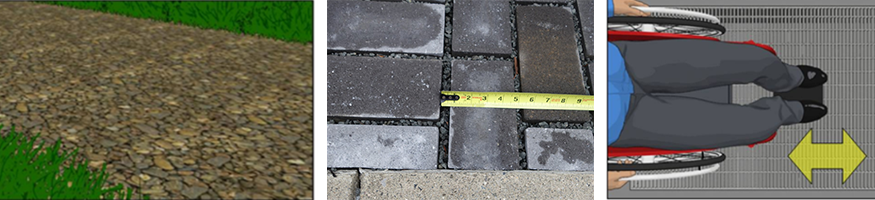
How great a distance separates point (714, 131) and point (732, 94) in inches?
6.6

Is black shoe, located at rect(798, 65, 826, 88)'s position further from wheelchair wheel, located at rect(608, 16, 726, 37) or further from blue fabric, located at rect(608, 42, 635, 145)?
blue fabric, located at rect(608, 42, 635, 145)

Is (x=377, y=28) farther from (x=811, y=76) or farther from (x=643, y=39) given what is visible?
(x=811, y=76)

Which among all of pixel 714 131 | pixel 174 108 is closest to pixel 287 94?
pixel 174 108

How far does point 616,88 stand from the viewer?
156 centimetres

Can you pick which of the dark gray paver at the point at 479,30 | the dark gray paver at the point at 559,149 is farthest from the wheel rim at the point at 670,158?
the dark gray paver at the point at 479,30

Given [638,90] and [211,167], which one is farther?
[211,167]

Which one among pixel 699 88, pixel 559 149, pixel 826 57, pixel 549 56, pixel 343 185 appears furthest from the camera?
pixel 549 56

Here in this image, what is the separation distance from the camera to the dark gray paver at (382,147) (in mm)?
2334

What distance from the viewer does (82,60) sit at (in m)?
3.72

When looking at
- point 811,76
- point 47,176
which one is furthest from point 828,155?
point 47,176

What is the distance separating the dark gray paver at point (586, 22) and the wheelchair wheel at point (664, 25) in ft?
3.23

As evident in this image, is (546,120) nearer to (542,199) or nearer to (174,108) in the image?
(542,199)

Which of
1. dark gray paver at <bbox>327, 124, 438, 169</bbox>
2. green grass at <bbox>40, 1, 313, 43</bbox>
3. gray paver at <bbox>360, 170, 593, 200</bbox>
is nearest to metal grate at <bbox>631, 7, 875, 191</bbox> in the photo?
gray paver at <bbox>360, 170, 593, 200</bbox>

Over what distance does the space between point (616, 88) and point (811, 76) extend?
61 centimetres
